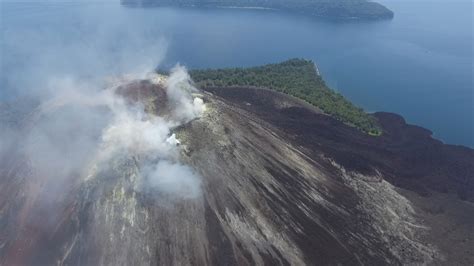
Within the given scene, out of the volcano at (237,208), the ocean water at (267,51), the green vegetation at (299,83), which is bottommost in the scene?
the ocean water at (267,51)

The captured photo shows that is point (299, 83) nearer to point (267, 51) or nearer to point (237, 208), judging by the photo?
point (267, 51)

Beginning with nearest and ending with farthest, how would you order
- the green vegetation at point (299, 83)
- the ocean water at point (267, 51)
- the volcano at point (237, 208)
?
the volcano at point (237, 208) < the green vegetation at point (299, 83) < the ocean water at point (267, 51)

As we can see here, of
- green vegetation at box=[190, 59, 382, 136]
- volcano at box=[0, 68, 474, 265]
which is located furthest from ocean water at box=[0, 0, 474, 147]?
volcano at box=[0, 68, 474, 265]

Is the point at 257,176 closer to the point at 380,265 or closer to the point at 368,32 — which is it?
the point at 380,265

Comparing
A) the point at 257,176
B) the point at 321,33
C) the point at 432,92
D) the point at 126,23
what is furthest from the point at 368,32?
the point at 257,176

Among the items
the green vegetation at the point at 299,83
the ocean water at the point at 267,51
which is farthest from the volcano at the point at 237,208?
the ocean water at the point at 267,51

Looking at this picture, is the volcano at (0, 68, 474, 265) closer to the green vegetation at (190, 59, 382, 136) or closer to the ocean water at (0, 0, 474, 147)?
the green vegetation at (190, 59, 382, 136)

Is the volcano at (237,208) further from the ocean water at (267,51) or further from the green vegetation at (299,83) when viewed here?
the ocean water at (267,51)
